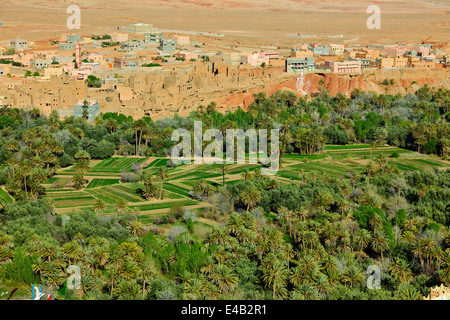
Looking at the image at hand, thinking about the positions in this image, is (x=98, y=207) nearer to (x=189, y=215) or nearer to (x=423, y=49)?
(x=189, y=215)

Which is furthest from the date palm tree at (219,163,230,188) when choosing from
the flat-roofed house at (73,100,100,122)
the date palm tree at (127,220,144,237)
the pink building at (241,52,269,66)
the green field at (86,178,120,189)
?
the pink building at (241,52,269,66)

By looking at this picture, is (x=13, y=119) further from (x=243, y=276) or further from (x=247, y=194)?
(x=243, y=276)

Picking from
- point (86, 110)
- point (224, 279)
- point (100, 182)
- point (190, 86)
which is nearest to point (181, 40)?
point (190, 86)

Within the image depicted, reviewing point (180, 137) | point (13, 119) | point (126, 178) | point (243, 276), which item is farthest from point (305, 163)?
point (13, 119)

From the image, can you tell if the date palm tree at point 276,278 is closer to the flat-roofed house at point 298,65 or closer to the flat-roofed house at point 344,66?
the flat-roofed house at point 298,65

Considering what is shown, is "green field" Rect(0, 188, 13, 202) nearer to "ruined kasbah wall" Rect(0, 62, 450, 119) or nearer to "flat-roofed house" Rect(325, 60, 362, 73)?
"ruined kasbah wall" Rect(0, 62, 450, 119)

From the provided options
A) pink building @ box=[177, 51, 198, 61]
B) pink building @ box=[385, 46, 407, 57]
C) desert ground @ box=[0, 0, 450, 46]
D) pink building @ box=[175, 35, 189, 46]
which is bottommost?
pink building @ box=[177, 51, 198, 61]

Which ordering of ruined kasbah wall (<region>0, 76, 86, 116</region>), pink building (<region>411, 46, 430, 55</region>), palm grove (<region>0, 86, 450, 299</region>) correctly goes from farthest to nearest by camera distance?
1. pink building (<region>411, 46, 430, 55</region>)
2. ruined kasbah wall (<region>0, 76, 86, 116</region>)
3. palm grove (<region>0, 86, 450, 299</region>)
